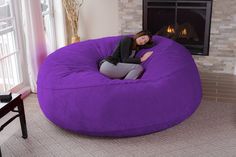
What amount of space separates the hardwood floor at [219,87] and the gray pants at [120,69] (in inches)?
34.6

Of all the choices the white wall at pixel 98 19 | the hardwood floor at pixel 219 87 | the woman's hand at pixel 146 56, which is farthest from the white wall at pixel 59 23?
the hardwood floor at pixel 219 87

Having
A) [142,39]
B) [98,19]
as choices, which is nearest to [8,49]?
[142,39]

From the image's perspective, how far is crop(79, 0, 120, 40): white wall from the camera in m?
4.79

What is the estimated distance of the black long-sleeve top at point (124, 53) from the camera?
A: 11.5 ft

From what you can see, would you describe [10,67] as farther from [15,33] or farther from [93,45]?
[93,45]

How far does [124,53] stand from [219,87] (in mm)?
1303

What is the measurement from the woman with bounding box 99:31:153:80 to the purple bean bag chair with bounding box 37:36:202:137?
31cm

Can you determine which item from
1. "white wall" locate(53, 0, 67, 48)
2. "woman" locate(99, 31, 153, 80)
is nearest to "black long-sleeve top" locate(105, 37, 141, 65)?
"woman" locate(99, 31, 153, 80)

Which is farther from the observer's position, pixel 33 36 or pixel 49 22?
pixel 49 22

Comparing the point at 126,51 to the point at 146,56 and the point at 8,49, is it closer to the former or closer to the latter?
the point at 146,56

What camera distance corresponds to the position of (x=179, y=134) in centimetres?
282

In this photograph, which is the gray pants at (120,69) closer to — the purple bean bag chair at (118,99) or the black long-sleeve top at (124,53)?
the black long-sleeve top at (124,53)

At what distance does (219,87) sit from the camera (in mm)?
3932

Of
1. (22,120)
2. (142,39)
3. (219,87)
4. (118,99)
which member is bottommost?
(219,87)
